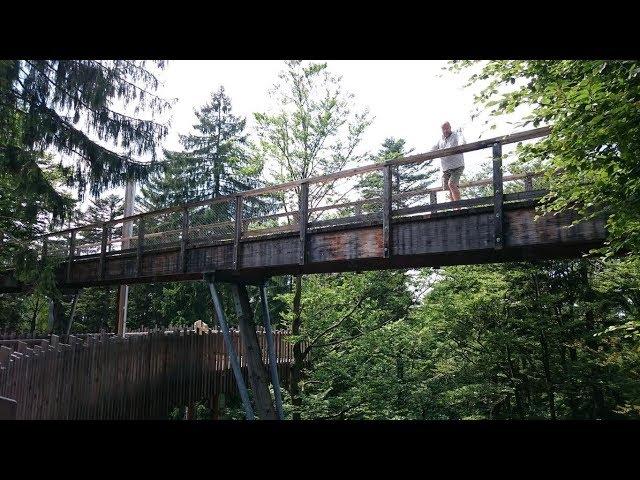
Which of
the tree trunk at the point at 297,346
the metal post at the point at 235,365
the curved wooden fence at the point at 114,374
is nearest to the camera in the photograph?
the curved wooden fence at the point at 114,374

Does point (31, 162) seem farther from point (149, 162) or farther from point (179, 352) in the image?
point (179, 352)

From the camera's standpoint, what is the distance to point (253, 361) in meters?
8.58

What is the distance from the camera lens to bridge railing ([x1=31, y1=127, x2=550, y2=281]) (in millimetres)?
5691

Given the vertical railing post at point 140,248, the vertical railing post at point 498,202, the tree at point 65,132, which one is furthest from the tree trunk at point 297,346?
the vertical railing post at point 498,202

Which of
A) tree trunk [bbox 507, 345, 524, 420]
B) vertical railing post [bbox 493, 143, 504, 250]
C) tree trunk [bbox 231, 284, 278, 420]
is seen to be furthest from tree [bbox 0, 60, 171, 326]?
tree trunk [bbox 507, 345, 524, 420]

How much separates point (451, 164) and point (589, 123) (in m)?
3.20

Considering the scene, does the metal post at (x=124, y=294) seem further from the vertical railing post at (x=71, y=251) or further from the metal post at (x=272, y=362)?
the metal post at (x=272, y=362)

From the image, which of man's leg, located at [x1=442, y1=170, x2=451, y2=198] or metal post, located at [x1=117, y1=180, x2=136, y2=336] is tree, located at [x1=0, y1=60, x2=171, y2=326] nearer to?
metal post, located at [x1=117, y1=180, x2=136, y2=336]

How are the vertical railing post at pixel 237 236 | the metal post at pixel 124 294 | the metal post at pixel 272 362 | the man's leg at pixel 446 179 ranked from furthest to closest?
1. the metal post at pixel 124 294
2. the metal post at pixel 272 362
3. the vertical railing post at pixel 237 236
4. the man's leg at pixel 446 179

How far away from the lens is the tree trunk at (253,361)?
8398 millimetres

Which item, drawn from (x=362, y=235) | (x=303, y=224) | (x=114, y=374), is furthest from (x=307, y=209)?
(x=114, y=374)

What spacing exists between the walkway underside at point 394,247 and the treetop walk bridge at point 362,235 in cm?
1
